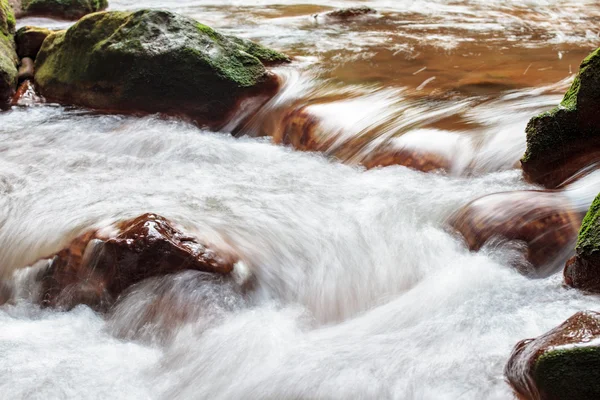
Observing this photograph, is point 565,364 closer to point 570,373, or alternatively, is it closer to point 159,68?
point 570,373

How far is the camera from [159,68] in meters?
6.45

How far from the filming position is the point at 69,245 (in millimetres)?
3934

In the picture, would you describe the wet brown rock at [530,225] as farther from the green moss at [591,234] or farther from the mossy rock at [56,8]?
the mossy rock at [56,8]

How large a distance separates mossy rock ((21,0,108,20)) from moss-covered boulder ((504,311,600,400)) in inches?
446

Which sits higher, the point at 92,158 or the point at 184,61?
the point at 184,61

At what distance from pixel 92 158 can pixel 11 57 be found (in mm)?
2807

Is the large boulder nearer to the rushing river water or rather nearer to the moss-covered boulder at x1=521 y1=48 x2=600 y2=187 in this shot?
the rushing river water

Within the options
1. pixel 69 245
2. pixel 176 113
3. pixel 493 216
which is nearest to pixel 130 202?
pixel 69 245

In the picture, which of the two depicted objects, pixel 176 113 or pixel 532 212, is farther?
pixel 176 113

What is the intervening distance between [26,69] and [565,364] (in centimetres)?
731

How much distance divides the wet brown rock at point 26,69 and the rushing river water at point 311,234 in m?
0.80

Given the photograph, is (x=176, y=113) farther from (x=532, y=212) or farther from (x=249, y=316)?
(x=532, y=212)

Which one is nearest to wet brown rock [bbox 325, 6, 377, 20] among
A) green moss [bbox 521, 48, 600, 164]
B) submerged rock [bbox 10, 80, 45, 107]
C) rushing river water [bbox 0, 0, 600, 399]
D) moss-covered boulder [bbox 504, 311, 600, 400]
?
rushing river water [bbox 0, 0, 600, 399]

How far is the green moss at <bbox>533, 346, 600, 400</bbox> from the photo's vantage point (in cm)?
234
